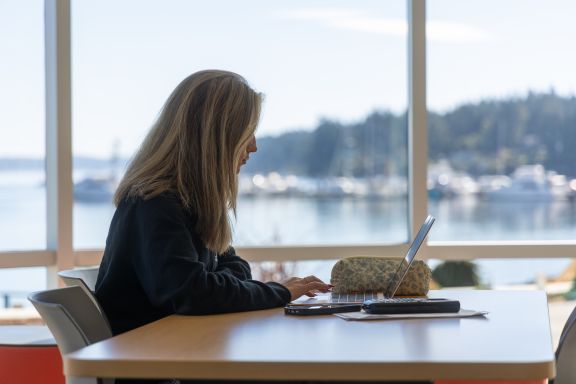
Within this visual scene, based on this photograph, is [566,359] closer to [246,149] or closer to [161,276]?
[246,149]

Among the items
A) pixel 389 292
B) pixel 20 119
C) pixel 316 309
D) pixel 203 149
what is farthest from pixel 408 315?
pixel 20 119

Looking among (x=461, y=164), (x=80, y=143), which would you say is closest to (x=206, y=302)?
(x=80, y=143)

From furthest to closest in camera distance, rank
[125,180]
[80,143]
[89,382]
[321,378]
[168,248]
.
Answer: [80,143] < [125,180] < [168,248] < [89,382] < [321,378]

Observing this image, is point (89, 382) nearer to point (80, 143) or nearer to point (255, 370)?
point (255, 370)

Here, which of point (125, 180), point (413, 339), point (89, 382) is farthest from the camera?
point (125, 180)

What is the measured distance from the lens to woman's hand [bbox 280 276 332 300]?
7.85 feet

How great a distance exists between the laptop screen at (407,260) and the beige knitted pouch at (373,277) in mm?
33

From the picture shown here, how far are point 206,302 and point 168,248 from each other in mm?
164

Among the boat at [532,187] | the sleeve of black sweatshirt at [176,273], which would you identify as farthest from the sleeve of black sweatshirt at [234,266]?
the boat at [532,187]

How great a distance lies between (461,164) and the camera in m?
4.58

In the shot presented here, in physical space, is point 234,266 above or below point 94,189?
below

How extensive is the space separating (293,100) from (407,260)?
6.86 feet

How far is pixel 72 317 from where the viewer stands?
2045 mm

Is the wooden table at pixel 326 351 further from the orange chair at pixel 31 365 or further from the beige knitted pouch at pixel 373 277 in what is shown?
the orange chair at pixel 31 365
